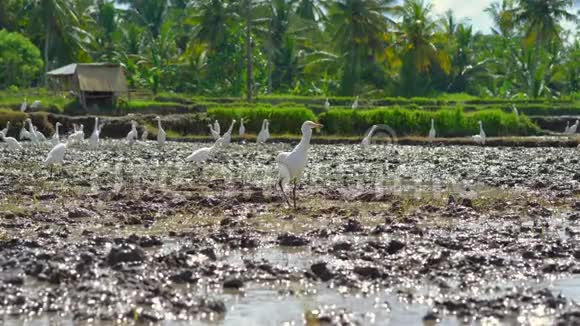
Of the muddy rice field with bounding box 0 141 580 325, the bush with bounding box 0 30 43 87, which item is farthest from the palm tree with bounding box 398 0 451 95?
the muddy rice field with bounding box 0 141 580 325

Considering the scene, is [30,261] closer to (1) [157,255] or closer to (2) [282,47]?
(1) [157,255]

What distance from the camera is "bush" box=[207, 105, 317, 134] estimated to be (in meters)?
40.5

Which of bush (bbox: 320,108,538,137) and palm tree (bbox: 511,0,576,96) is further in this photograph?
palm tree (bbox: 511,0,576,96)

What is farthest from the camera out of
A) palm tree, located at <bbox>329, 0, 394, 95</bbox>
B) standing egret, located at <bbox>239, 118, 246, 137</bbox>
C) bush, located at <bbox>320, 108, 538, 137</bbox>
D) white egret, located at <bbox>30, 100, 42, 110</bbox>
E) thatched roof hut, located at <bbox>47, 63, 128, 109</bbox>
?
palm tree, located at <bbox>329, 0, 394, 95</bbox>

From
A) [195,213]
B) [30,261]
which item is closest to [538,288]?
[30,261]

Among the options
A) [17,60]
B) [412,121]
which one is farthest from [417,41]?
[17,60]

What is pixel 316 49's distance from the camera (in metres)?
66.1

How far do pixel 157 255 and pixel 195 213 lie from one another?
418 centimetres

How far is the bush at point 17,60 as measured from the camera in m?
52.6

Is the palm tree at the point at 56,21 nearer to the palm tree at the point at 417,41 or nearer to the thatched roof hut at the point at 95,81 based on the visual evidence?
the thatched roof hut at the point at 95,81

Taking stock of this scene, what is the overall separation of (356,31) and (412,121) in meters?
18.7

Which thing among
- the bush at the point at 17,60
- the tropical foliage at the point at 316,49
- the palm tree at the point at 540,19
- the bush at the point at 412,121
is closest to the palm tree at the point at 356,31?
the tropical foliage at the point at 316,49

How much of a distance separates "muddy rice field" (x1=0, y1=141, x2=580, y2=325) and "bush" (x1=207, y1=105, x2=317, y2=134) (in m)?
20.2

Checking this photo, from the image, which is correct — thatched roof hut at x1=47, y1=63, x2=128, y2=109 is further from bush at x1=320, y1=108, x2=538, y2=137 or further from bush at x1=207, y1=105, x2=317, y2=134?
bush at x1=320, y1=108, x2=538, y2=137
